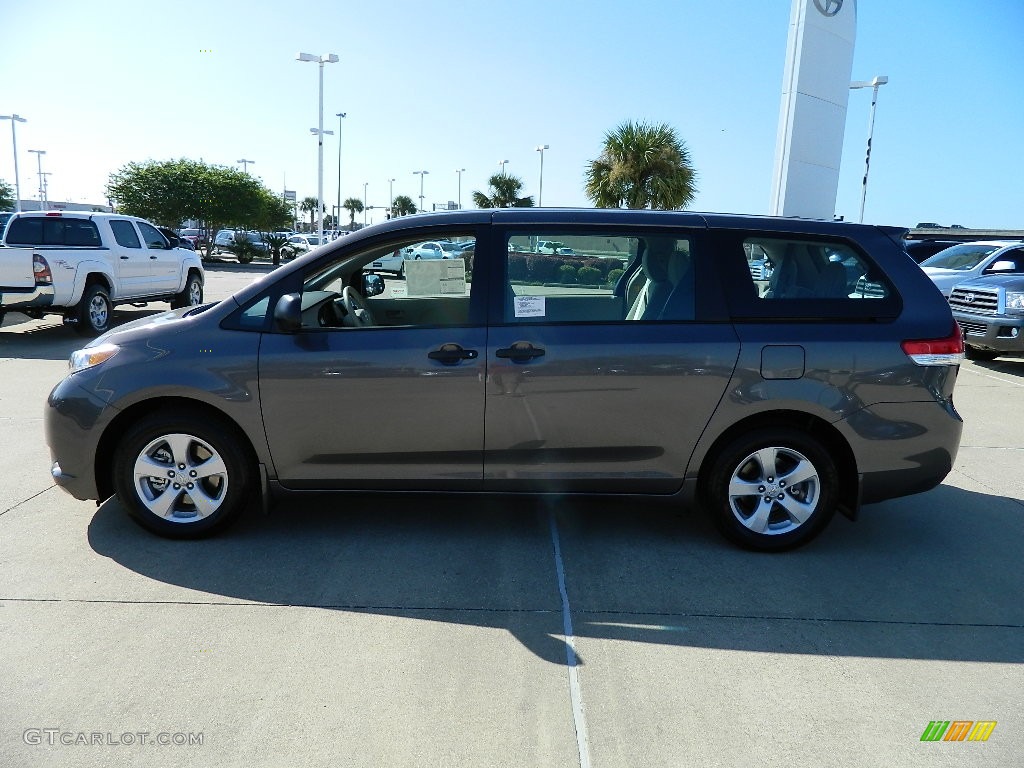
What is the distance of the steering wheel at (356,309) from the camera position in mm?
4301

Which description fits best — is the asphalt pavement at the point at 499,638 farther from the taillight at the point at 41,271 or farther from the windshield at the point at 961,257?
the windshield at the point at 961,257

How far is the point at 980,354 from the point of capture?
12.2 meters

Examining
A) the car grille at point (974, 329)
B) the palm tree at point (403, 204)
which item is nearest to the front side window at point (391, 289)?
the car grille at point (974, 329)

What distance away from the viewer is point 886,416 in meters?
4.04

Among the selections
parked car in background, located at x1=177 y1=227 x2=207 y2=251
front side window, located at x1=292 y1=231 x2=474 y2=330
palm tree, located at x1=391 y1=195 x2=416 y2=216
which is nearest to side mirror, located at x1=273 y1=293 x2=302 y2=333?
front side window, located at x1=292 y1=231 x2=474 y2=330

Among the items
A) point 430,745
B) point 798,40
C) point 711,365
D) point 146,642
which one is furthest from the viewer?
point 798,40

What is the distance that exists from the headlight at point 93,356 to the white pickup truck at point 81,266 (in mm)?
7897

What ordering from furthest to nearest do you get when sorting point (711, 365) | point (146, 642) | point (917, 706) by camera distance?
point (711, 365) → point (146, 642) → point (917, 706)

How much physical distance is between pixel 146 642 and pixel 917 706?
9.67 feet

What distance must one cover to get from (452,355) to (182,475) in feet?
5.03

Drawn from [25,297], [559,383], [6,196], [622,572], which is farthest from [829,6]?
[6,196]

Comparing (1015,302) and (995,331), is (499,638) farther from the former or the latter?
(1015,302)

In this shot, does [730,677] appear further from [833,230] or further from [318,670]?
[833,230]

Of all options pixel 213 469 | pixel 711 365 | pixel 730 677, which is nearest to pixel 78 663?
pixel 213 469
